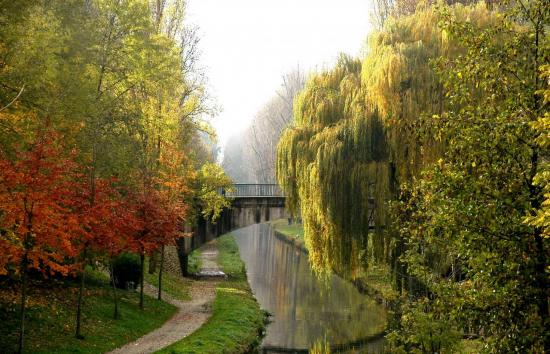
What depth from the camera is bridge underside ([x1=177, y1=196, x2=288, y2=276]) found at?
34.1 metres

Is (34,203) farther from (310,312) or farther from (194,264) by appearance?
(194,264)

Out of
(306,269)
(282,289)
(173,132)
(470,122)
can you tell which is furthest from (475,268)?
(306,269)

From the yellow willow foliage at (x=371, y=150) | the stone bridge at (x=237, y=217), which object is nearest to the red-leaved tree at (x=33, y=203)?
the yellow willow foliage at (x=371, y=150)

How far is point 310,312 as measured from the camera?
26.4 m

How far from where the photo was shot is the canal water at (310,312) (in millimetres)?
20922

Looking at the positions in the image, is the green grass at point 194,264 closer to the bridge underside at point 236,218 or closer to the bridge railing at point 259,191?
the bridge underside at point 236,218

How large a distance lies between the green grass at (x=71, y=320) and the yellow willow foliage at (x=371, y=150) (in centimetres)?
709

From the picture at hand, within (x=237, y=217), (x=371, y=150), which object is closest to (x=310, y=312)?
(x=237, y=217)

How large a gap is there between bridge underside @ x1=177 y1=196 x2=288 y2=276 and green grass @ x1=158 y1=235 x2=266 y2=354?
434cm

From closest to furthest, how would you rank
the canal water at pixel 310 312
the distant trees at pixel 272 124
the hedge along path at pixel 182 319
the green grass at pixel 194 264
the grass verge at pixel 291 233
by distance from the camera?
the hedge along path at pixel 182 319 → the canal water at pixel 310 312 → the green grass at pixel 194 264 → the grass verge at pixel 291 233 → the distant trees at pixel 272 124

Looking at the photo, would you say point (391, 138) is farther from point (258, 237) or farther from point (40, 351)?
point (258, 237)

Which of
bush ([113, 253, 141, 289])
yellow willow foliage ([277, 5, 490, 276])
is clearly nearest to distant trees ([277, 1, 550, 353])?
yellow willow foliage ([277, 5, 490, 276])

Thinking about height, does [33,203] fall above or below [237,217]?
above

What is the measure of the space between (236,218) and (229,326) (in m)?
14.8
